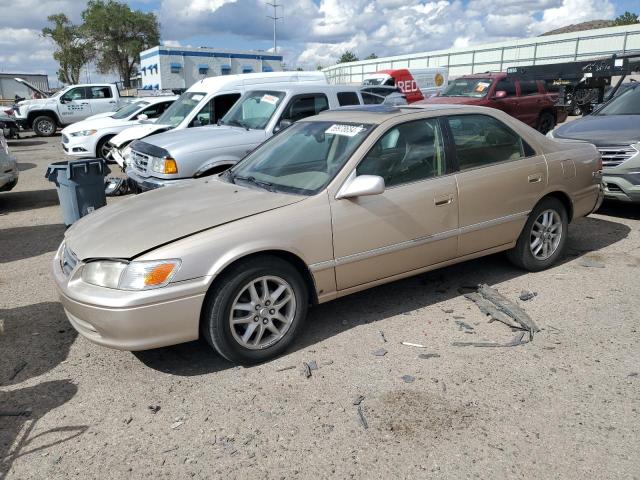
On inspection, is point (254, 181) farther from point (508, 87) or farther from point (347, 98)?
point (508, 87)

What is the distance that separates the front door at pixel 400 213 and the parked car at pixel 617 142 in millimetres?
3529

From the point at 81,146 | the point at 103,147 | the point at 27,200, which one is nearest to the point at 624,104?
the point at 27,200

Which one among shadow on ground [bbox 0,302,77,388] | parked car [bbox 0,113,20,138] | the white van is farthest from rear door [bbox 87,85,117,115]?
shadow on ground [bbox 0,302,77,388]

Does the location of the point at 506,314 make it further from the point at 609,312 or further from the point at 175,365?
the point at 175,365

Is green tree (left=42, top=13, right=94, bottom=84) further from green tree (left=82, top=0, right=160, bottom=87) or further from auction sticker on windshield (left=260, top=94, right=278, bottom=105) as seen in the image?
auction sticker on windshield (left=260, top=94, right=278, bottom=105)

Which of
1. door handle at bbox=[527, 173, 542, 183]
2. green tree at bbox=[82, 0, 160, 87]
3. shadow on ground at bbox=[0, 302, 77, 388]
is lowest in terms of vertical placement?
shadow on ground at bbox=[0, 302, 77, 388]

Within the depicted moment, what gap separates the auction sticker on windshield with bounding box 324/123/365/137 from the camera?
13.8 feet

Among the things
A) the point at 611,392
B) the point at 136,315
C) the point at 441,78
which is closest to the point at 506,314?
the point at 611,392

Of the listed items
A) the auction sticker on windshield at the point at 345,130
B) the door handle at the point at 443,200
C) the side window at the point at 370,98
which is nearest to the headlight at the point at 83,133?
the side window at the point at 370,98

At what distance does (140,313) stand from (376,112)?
2.46m

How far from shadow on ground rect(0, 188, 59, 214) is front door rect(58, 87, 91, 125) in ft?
38.7

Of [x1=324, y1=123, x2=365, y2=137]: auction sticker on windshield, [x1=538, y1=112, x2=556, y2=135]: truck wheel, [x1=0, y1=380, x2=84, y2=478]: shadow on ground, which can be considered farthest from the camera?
[x1=538, y1=112, x2=556, y2=135]: truck wheel

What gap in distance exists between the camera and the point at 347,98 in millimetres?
8984

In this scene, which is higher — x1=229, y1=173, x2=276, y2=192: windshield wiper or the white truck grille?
x1=229, y1=173, x2=276, y2=192: windshield wiper
